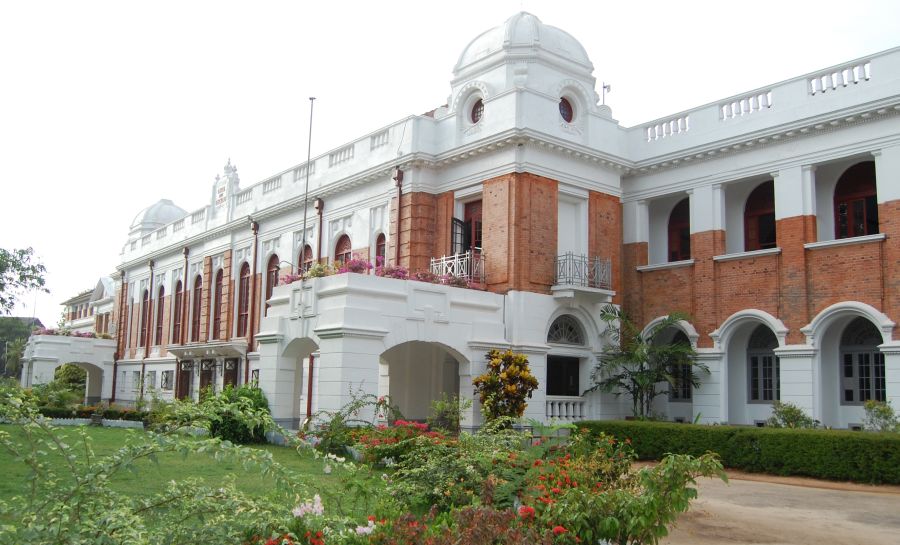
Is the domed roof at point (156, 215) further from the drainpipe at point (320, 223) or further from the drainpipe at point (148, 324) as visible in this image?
the drainpipe at point (320, 223)

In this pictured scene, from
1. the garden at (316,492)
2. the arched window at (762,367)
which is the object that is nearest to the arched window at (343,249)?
the arched window at (762,367)

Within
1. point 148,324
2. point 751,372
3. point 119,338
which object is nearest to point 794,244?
point 751,372

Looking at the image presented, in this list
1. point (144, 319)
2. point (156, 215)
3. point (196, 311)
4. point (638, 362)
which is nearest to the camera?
point (638, 362)

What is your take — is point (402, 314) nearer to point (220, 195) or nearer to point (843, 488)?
point (843, 488)

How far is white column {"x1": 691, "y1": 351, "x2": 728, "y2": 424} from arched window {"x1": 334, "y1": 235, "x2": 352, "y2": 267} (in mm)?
11563

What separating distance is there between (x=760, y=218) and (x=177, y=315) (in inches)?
1053

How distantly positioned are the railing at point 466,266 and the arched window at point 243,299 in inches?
499

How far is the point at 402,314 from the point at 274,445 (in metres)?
4.11

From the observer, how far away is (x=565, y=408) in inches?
848

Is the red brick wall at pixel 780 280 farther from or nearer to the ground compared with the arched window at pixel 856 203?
nearer to the ground

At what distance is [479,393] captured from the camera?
1962 cm

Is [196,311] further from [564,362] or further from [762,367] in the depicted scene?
[762,367]

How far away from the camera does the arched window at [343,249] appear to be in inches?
1065

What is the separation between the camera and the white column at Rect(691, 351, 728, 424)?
2078 centimetres
